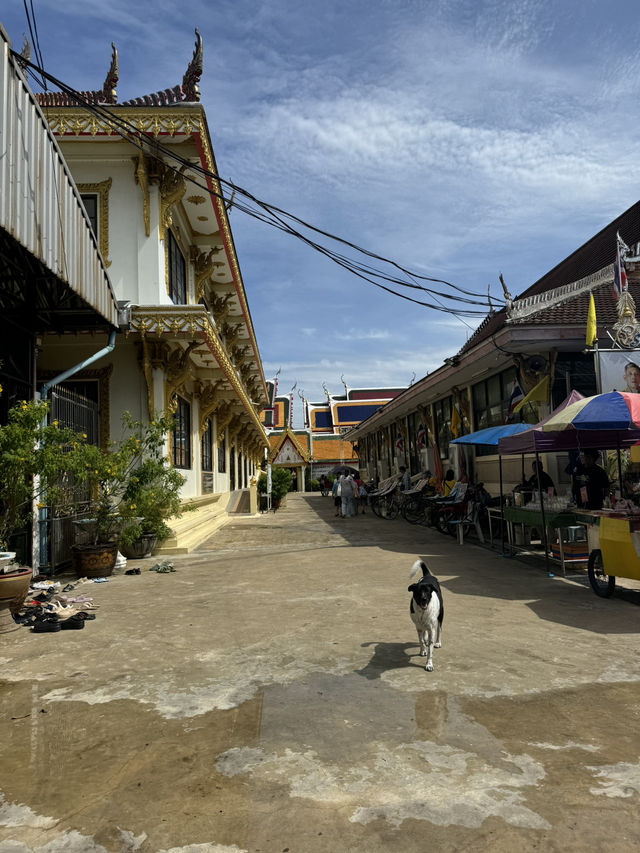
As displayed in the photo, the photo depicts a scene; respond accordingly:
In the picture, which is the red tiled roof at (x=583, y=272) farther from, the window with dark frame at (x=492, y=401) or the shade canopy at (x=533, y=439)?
the shade canopy at (x=533, y=439)

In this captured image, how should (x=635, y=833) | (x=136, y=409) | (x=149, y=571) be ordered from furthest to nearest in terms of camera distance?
(x=136, y=409) < (x=149, y=571) < (x=635, y=833)

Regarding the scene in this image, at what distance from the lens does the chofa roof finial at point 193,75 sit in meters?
11.7

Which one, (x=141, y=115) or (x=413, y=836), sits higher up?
(x=141, y=115)

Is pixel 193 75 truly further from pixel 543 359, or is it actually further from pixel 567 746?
pixel 567 746

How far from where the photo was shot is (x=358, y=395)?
196 ft

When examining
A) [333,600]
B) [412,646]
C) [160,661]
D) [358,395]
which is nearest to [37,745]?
[160,661]

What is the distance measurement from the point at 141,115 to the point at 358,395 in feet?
161

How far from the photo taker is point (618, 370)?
10.1 metres

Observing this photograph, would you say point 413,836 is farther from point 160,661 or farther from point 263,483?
point 263,483

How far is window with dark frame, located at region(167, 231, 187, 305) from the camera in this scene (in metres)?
13.1

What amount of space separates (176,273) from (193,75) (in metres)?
4.15

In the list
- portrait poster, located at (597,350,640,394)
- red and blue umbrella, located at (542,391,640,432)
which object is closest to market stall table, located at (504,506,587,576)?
red and blue umbrella, located at (542,391,640,432)

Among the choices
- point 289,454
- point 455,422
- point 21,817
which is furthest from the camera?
point 289,454

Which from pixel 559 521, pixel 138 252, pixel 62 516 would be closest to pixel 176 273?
pixel 138 252
